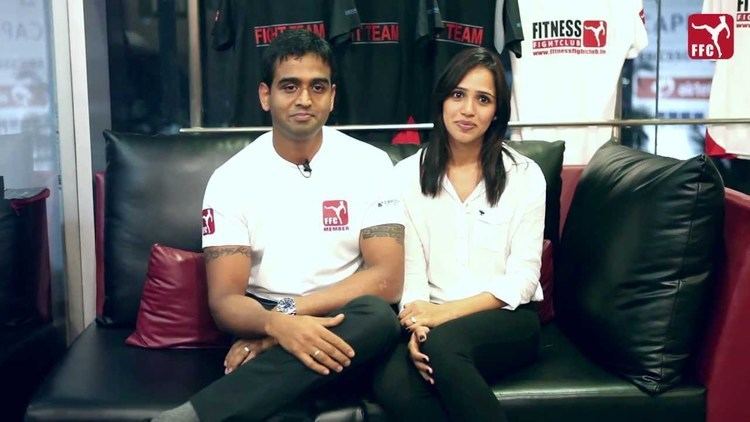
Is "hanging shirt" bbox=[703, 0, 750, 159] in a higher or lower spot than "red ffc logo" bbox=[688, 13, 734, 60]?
lower

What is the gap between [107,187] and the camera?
7.79 feet

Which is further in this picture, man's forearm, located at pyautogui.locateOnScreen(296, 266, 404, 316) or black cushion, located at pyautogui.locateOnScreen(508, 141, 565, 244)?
black cushion, located at pyautogui.locateOnScreen(508, 141, 565, 244)

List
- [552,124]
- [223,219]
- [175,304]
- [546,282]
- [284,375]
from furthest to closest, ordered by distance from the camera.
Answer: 1. [552,124]
2. [546,282]
3. [175,304]
4. [223,219]
5. [284,375]

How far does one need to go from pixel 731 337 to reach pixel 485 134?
78cm

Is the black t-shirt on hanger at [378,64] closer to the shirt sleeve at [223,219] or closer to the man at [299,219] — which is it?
the man at [299,219]

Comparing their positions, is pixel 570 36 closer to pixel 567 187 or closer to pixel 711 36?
pixel 711 36

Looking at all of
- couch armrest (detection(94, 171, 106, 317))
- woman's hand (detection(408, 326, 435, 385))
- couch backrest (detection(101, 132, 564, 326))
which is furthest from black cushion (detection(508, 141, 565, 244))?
couch armrest (detection(94, 171, 106, 317))

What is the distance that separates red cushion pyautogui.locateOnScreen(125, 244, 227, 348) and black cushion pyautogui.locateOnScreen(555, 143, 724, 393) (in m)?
0.98

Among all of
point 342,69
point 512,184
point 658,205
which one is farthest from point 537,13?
point 658,205

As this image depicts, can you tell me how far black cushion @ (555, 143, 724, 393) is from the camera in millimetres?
1870

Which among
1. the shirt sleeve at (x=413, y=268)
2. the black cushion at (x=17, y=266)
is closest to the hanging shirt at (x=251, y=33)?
the black cushion at (x=17, y=266)

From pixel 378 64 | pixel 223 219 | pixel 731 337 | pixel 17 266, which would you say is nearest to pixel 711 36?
pixel 378 64

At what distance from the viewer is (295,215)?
2.06 metres

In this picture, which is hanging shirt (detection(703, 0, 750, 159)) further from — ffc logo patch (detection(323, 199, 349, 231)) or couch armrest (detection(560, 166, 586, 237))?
ffc logo patch (detection(323, 199, 349, 231))
